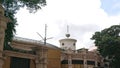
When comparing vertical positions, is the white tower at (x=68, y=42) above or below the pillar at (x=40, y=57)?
above

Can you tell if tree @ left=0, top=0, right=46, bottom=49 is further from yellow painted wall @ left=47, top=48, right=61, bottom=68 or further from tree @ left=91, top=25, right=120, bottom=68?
tree @ left=91, top=25, right=120, bottom=68

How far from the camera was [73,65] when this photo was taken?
3822 centimetres

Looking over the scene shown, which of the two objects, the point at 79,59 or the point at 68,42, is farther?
the point at 68,42

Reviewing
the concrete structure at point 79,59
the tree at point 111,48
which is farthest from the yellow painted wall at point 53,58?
the tree at point 111,48

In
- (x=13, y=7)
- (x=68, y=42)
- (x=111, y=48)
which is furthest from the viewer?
(x=68, y=42)

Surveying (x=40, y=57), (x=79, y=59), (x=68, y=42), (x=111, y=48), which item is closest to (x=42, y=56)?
(x=40, y=57)

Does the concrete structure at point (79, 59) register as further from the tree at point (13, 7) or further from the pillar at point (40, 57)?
the tree at point (13, 7)

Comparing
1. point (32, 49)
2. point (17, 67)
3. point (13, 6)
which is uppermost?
point (13, 6)

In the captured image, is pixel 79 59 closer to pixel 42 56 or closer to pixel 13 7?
pixel 42 56

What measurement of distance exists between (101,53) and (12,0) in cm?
2108

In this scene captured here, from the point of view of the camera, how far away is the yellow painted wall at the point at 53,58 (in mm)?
34531

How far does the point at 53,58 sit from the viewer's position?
1390 inches

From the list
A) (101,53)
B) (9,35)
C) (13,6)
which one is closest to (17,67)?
(9,35)

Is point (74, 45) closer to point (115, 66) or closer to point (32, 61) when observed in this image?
point (115, 66)
